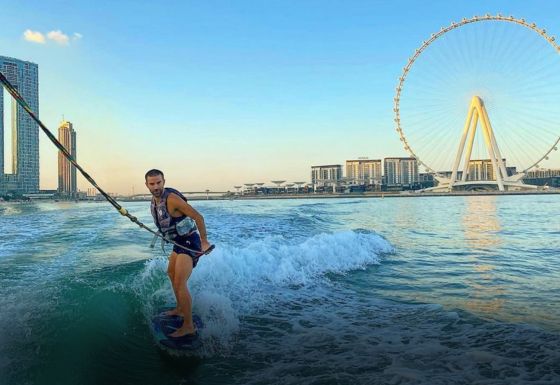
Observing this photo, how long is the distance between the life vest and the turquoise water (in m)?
1.40

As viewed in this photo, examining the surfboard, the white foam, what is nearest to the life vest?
the surfboard

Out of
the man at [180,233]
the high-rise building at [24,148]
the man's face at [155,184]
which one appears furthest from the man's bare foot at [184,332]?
the high-rise building at [24,148]

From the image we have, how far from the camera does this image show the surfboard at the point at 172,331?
547 cm

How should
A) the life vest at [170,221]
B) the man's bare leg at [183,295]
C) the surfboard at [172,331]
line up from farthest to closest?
the life vest at [170,221] < the man's bare leg at [183,295] < the surfboard at [172,331]

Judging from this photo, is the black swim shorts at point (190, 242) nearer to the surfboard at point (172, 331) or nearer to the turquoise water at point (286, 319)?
the surfboard at point (172, 331)

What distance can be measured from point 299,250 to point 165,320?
651 cm

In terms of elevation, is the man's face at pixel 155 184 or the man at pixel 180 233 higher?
the man's face at pixel 155 184

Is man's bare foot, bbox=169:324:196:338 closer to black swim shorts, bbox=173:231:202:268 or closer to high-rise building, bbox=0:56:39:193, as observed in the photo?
black swim shorts, bbox=173:231:202:268

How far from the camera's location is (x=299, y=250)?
12.1 meters

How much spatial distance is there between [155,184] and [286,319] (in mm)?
2966

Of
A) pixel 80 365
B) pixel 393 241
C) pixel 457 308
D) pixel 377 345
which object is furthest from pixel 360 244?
pixel 80 365

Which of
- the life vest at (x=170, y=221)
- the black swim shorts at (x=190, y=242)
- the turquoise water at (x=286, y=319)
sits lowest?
the turquoise water at (x=286, y=319)

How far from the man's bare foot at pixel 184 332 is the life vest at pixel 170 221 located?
3.94ft

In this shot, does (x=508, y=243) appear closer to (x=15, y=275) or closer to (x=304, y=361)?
(x=304, y=361)
